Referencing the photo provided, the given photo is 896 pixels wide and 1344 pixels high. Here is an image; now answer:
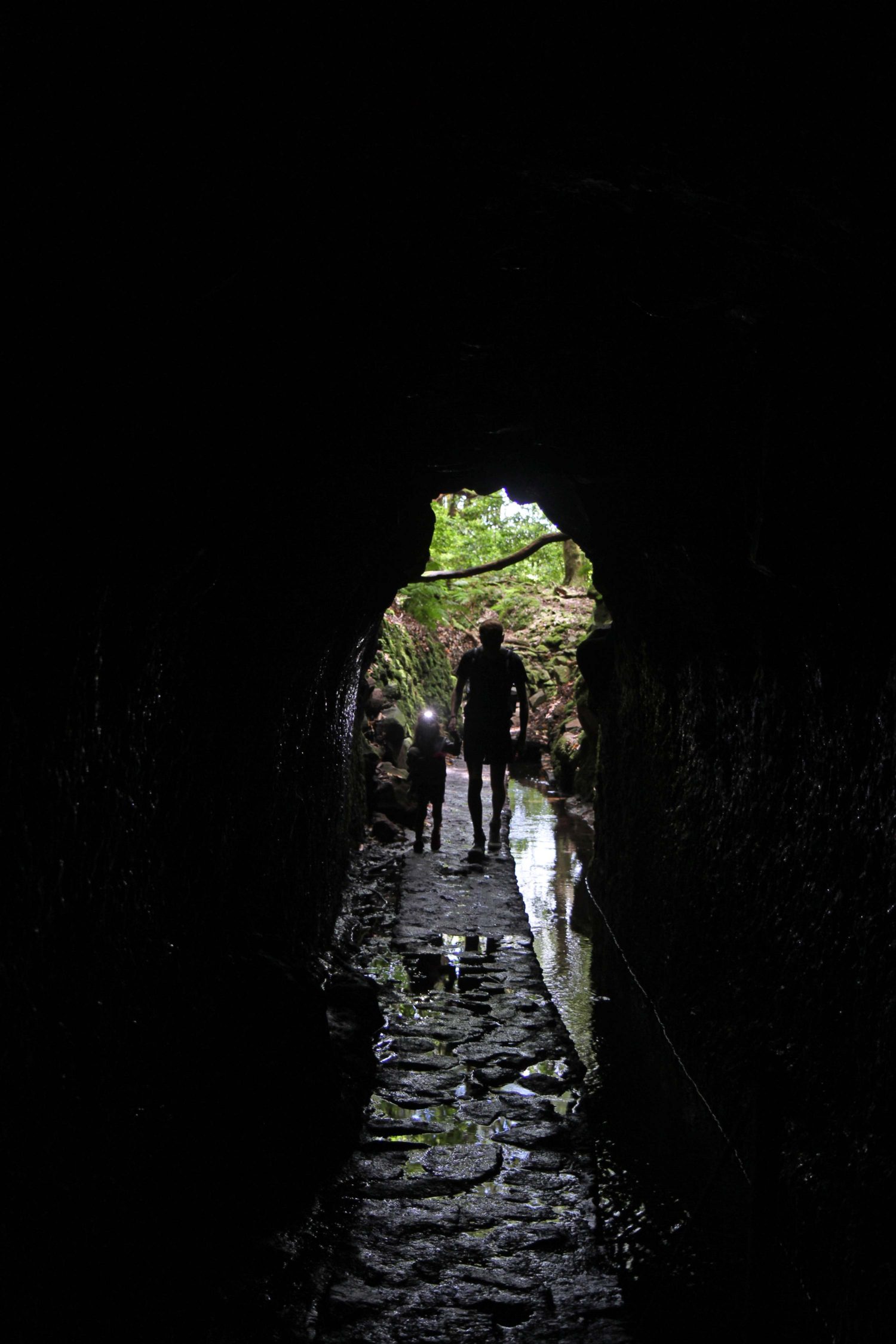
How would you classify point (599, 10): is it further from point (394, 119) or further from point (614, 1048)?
point (614, 1048)

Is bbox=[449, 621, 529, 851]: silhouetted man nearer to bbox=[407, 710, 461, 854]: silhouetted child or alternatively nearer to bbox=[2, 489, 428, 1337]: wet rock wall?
bbox=[407, 710, 461, 854]: silhouetted child

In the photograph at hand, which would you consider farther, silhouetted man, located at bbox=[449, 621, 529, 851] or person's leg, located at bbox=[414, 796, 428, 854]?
person's leg, located at bbox=[414, 796, 428, 854]

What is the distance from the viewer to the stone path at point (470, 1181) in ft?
9.36

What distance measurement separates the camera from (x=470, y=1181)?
3.62 m

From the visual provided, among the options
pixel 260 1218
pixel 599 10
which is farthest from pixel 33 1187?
pixel 599 10

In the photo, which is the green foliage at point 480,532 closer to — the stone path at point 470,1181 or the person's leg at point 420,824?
the person's leg at point 420,824

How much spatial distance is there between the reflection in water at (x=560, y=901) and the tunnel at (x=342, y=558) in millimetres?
1017

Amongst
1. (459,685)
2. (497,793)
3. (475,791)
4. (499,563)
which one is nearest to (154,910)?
(459,685)

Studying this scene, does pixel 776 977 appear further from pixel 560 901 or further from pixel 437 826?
pixel 437 826

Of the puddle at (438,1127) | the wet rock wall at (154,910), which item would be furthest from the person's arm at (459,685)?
the puddle at (438,1127)

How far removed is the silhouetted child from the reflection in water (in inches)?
41.5

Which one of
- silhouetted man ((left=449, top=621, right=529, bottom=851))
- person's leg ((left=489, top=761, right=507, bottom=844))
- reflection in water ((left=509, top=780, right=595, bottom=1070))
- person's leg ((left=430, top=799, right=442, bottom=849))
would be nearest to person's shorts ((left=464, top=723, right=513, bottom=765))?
silhouetted man ((left=449, top=621, right=529, bottom=851))

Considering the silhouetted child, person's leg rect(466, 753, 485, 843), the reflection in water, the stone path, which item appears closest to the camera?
the stone path

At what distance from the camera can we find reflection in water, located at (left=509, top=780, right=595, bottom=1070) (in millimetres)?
5828
